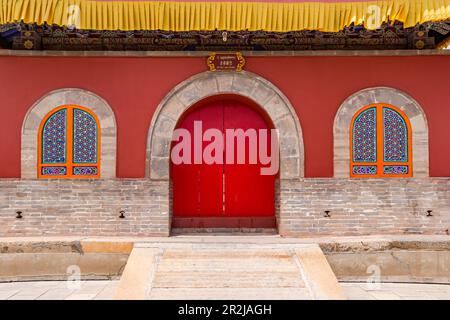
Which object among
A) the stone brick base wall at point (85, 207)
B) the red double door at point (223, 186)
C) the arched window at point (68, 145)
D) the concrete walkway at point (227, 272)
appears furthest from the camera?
the red double door at point (223, 186)

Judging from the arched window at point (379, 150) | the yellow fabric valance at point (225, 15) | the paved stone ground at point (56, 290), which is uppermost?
the yellow fabric valance at point (225, 15)

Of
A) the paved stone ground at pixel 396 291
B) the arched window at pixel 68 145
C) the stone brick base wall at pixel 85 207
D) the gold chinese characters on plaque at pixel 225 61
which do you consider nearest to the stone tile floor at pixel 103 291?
the paved stone ground at pixel 396 291

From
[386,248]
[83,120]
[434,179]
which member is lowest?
[386,248]

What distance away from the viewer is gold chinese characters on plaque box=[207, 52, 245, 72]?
23.9 feet

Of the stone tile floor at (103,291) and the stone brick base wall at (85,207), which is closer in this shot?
the stone tile floor at (103,291)

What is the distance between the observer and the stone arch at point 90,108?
23.5 feet

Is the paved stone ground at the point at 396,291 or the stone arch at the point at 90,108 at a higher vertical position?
the stone arch at the point at 90,108

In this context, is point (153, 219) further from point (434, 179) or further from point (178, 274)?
point (434, 179)

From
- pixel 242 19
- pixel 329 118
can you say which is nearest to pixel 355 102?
pixel 329 118

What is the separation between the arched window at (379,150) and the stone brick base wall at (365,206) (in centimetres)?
18

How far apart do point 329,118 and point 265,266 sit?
8.84 ft

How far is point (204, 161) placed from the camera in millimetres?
7723

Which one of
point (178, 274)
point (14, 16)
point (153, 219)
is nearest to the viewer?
point (178, 274)

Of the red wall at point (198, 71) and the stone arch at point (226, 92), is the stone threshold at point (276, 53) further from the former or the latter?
the stone arch at point (226, 92)
